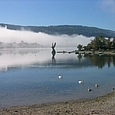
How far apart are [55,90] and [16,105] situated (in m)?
7.35

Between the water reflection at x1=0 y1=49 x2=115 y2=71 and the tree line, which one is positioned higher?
the tree line

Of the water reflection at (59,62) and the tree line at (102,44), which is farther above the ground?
the tree line at (102,44)

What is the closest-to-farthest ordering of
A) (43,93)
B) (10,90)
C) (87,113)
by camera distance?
(87,113), (43,93), (10,90)

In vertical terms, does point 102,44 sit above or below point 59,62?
above

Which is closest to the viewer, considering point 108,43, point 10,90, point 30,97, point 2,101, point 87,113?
point 87,113

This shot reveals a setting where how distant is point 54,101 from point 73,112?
6151mm

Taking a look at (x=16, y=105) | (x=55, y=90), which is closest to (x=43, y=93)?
(x=55, y=90)

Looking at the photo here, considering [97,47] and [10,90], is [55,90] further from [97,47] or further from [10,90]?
[97,47]

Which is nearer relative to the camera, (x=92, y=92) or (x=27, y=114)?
(x=27, y=114)

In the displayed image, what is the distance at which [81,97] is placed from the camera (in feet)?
78.5

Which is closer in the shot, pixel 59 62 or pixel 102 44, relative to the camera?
pixel 59 62

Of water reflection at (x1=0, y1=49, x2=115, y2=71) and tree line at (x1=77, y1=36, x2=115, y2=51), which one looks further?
tree line at (x1=77, y1=36, x2=115, y2=51)

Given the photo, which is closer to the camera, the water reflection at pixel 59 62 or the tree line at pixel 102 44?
the water reflection at pixel 59 62

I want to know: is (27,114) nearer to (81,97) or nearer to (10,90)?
(81,97)
